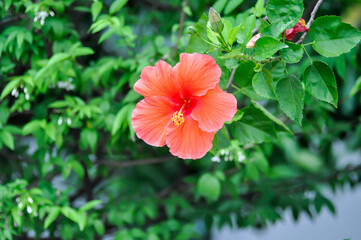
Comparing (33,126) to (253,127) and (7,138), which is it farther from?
(253,127)

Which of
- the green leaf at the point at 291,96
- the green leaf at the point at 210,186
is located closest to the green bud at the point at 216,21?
the green leaf at the point at 291,96

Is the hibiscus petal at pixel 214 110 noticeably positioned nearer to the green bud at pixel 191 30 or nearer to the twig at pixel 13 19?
the green bud at pixel 191 30

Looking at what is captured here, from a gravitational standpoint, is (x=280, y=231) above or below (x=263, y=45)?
below

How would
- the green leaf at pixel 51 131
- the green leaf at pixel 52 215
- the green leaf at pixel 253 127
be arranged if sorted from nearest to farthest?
the green leaf at pixel 253 127
the green leaf at pixel 52 215
the green leaf at pixel 51 131

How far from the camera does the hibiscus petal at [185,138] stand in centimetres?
109

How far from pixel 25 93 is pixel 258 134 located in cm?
95

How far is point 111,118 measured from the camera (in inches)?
64.4

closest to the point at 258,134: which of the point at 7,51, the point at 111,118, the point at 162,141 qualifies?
the point at 162,141

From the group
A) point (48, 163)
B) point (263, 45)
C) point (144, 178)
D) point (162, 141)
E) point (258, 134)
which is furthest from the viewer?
point (144, 178)

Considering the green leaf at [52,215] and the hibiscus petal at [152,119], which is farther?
the green leaf at [52,215]

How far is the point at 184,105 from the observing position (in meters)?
1.13

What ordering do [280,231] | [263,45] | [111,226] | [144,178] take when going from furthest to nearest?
[280,231]
[144,178]
[111,226]
[263,45]

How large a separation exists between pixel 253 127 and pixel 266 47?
34 cm

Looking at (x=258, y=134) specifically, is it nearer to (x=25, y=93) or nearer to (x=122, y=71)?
(x=122, y=71)
